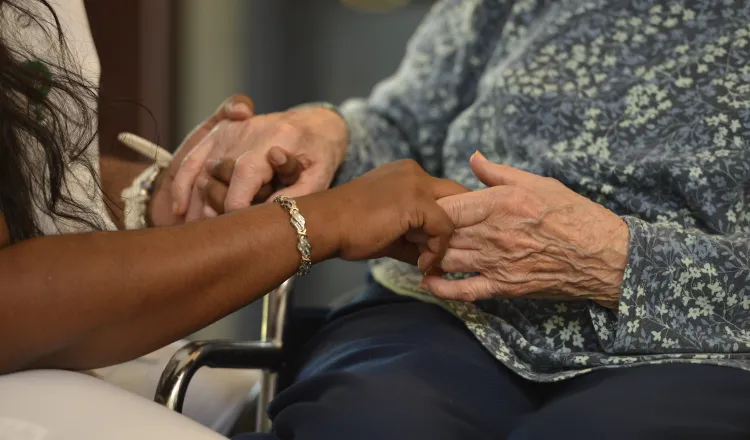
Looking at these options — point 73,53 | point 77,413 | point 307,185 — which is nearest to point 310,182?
point 307,185

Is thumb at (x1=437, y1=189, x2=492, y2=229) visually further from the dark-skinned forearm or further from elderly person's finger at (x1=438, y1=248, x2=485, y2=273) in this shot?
Answer: the dark-skinned forearm

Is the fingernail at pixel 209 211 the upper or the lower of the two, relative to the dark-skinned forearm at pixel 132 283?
lower

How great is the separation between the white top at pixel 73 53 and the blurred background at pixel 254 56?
1.43 metres

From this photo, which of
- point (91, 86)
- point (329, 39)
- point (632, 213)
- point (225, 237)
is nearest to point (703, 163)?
point (632, 213)

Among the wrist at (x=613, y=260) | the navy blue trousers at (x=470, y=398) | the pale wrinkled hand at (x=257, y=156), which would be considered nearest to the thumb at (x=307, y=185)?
the pale wrinkled hand at (x=257, y=156)

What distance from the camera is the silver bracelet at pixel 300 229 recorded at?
2.78 ft

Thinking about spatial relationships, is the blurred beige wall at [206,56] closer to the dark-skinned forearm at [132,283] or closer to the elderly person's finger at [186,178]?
the elderly person's finger at [186,178]

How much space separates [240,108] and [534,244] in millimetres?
474

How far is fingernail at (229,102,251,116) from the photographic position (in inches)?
46.1

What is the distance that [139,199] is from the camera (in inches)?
45.7

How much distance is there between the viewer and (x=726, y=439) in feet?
2.57

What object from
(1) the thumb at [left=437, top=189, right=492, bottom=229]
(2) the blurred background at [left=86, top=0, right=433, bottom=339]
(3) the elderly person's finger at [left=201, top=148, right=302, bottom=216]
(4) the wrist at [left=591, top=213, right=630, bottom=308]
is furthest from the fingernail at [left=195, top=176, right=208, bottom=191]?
(2) the blurred background at [left=86, top=0, right=433, bottom=339]

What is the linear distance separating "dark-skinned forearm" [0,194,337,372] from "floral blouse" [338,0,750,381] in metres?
0.34

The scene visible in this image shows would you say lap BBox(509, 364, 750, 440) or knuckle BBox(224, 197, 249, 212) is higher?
knuckle BBox(224, 197, 249, 212)
